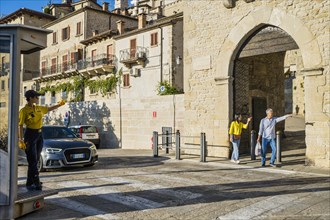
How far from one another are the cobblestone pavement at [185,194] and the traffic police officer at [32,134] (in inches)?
21.5

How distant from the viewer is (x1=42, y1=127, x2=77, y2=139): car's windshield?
10539mm

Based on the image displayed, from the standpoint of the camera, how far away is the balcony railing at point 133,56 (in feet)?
95.7

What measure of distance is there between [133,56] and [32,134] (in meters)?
24.7

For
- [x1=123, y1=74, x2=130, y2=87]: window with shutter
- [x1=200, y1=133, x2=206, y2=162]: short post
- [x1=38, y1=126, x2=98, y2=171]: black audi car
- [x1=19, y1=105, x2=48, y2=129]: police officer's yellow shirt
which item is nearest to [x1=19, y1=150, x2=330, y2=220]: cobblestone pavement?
[x1=38, y1=126, x2=98, y2=171]: black audi car

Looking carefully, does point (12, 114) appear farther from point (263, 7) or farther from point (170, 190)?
point (263, 7)

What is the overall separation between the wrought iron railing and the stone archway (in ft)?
56.7

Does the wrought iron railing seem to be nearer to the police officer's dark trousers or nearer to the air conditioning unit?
the air conditioning unit

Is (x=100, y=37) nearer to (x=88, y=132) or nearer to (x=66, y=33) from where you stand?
(x=66, y=33)

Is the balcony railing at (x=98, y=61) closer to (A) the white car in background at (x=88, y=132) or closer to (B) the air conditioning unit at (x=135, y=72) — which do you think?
(B) the air conditioning unit at (x=135, y=72)

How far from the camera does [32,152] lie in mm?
5938

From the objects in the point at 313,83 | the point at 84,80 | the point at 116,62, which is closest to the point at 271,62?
the point at 313,83

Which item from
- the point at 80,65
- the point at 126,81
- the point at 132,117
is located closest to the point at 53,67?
the point at 80,65

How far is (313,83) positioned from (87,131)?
14.5 metres

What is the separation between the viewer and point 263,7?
37.3 feet
